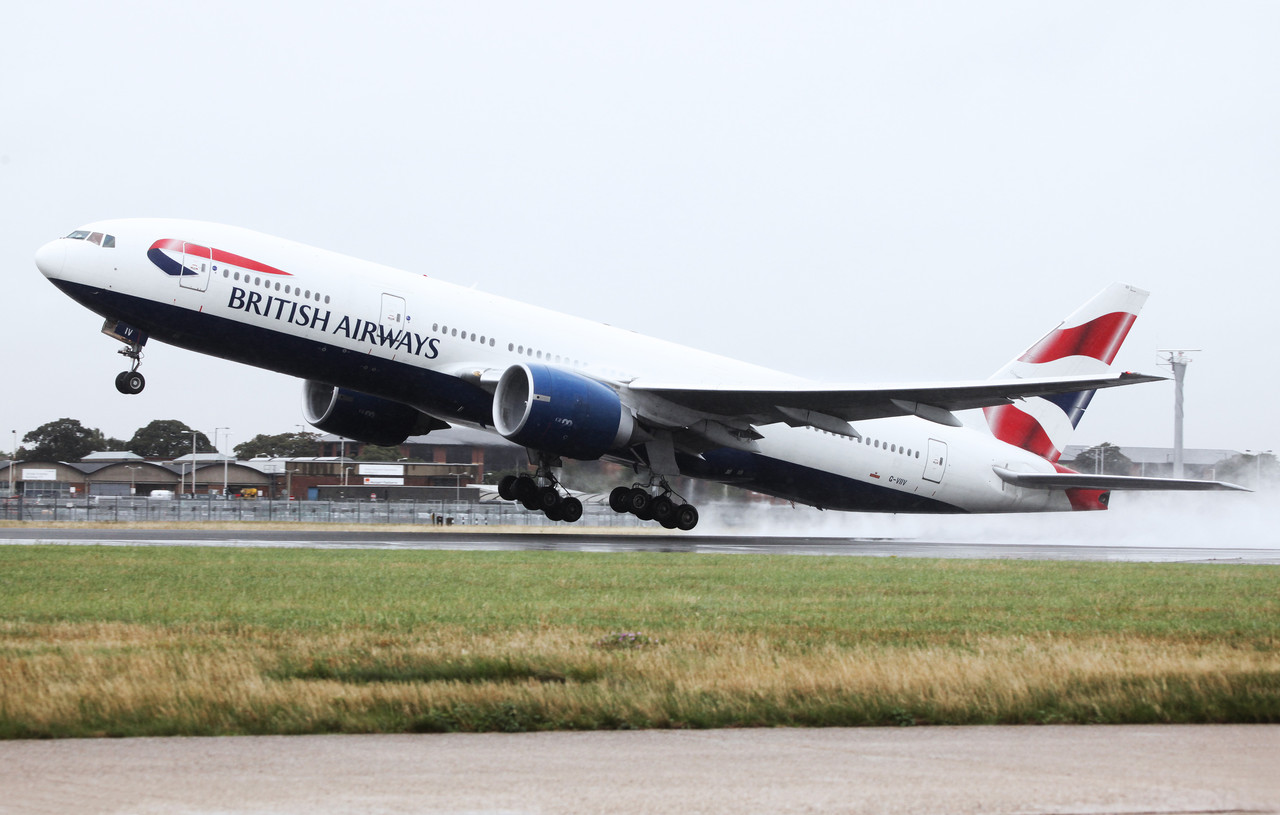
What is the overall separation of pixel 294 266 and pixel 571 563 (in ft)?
36.3

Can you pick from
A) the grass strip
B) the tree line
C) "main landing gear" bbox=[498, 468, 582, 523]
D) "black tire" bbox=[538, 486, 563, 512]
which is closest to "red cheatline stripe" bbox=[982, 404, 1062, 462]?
"main landing gear" bbox=[498, 468, 582, 523]

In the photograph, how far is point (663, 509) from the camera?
31906 mm

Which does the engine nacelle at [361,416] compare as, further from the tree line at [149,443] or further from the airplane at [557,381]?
the tree line at [149,443]

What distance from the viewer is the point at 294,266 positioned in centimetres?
2734

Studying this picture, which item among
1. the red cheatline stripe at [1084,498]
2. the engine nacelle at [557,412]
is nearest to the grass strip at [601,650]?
the engine nacelle at [557,412]

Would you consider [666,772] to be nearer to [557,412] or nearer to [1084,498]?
[557,412]

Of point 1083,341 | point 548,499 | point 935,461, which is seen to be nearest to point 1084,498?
point 1083,341

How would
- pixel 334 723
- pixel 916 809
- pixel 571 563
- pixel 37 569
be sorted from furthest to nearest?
1. pixel 571 563
2. pixel 37 569
3. pixel 334 723
4. pixel 916 809

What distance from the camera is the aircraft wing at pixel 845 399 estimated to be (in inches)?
1086

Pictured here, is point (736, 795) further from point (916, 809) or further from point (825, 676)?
point (825, 676)

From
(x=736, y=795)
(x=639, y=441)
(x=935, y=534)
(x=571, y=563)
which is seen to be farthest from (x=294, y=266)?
(x=736, y=795)

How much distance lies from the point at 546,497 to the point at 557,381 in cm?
531

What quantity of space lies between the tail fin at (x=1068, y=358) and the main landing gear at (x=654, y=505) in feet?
33.3

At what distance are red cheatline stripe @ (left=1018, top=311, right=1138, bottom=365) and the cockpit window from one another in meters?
24.8
